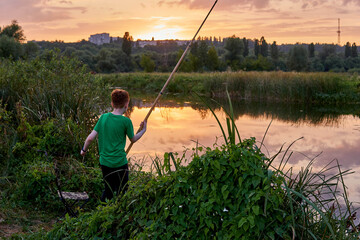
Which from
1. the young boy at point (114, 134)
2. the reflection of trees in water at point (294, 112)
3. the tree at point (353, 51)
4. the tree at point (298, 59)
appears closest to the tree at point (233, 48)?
the tree at point (298, 59)

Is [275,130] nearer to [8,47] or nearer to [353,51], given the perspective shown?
[8,47]

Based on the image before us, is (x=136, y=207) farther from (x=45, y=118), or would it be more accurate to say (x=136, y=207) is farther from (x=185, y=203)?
(x=45, y=118)

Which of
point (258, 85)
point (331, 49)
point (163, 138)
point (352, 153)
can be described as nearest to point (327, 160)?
point (352, 153)

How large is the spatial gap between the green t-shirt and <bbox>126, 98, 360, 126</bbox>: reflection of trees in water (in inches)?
413

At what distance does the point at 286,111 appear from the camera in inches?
659

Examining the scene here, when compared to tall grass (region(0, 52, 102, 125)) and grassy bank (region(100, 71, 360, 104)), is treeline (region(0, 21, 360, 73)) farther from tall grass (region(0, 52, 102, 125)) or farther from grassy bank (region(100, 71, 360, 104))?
tall grass (region(0, 52, 102, 125))

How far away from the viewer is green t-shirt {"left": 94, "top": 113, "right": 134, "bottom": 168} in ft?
13.2

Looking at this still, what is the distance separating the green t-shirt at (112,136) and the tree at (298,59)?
74.8 metres

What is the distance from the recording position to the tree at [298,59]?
75562mm

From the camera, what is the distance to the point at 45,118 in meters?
6.62

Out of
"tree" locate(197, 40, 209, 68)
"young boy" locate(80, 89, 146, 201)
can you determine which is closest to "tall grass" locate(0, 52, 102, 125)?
"young boy" locate(80, 89, 146, 201)

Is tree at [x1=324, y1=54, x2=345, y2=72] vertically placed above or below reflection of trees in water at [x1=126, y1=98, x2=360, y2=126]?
above

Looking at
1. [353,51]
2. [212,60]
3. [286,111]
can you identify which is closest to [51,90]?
[286,111]

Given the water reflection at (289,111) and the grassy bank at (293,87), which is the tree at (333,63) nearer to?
the grassy bank at (293,87)
